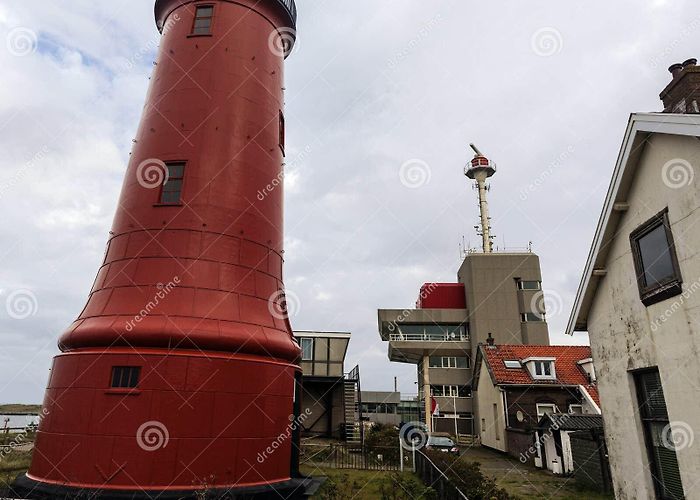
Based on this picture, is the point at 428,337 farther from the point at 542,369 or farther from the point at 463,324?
the point at 542,369

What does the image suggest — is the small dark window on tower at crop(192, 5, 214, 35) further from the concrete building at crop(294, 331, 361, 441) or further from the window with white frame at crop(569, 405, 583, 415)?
the window with white frame at crop(569, 405, 583, 415)

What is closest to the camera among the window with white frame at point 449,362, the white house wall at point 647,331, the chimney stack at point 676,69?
the white house wall at point 647,331

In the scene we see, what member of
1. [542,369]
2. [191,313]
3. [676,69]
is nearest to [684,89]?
[676,69]

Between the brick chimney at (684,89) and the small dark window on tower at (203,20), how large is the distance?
13224 millimetres

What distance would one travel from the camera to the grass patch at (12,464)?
14027mm

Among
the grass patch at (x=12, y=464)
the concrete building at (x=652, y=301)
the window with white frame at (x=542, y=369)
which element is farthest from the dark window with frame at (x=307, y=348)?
the concrete building at (x=652, y=301)

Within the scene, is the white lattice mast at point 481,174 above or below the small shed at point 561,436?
above

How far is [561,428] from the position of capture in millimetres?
18422

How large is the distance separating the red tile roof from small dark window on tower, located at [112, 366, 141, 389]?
21.9 meters

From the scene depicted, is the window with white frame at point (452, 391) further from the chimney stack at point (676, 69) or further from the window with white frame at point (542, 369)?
the chimney stack at point (676, 69)

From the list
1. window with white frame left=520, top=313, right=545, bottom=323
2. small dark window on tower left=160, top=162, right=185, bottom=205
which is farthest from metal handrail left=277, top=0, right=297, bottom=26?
window with white frame left=520, top=313, right=545, bottom=323

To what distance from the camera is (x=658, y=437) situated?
895cm

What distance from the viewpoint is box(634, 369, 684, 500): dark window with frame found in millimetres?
8438

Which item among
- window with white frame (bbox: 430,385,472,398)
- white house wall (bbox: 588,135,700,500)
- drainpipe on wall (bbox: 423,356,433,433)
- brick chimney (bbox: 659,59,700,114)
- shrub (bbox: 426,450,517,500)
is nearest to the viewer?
white house wall (bbox: 588,135,700,500)
